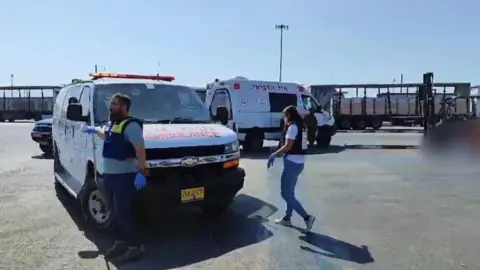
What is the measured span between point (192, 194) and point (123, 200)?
3.42 feet

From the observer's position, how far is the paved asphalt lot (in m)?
5.52

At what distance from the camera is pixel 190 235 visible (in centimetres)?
665

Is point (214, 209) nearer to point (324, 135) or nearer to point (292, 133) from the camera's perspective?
point (292, 133)

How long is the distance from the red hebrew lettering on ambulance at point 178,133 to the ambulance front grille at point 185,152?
0.50 ft

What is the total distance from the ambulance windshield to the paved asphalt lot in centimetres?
150

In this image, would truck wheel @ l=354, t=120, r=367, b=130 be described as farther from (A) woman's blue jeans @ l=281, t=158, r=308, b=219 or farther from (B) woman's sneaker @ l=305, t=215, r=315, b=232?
(B) woman's sneaker @ l=305, t=215, r=315, b=232

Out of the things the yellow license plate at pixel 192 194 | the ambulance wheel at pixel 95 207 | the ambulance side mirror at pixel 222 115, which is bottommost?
the ambulance wheel at pixel 95 207

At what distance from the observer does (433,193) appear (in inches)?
385

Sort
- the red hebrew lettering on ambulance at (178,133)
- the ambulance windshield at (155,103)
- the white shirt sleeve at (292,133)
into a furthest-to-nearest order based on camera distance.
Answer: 1. the ambulance windshield at (155,103)
2. the white shirt sleeve at (292,133)
3. the red hebrew lettering on ambulance at (178,133)

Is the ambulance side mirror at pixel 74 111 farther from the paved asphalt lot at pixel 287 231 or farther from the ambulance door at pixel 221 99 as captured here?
the ambulance door at pixel 221 99

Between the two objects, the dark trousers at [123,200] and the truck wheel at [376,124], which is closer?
the dark trousers at [123,200]

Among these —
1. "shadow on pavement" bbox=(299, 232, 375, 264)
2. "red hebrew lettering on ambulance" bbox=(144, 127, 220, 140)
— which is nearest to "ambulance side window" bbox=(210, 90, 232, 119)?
"red hebrew lettering on ambulance" bbox=(144, 127, 220, 140)

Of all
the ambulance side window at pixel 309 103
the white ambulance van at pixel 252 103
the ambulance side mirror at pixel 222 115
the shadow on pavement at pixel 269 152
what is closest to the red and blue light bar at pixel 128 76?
the ambulance side mirror at pixel 222 115

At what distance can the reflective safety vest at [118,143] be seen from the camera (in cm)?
556
